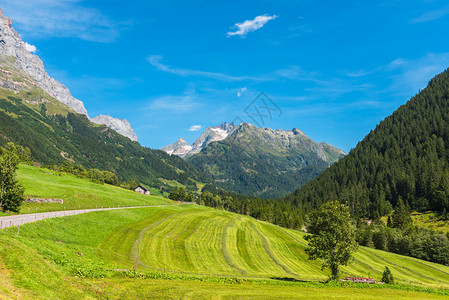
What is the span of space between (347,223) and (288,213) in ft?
464

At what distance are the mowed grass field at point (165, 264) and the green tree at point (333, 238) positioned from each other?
17.8 ft

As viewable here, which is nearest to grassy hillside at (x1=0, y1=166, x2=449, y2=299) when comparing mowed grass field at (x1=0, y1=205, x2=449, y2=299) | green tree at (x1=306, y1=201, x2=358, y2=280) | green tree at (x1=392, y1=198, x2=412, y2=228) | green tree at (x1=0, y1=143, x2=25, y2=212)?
mowed grass field at (x1=0, y1=205, x2=449, y2=299)

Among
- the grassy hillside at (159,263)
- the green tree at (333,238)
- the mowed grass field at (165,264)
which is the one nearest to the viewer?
the mowed grass field at (165,264)

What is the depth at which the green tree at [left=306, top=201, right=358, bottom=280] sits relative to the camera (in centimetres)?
4438

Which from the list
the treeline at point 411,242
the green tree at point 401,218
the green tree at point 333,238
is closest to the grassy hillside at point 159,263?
the green tree at point 333,238

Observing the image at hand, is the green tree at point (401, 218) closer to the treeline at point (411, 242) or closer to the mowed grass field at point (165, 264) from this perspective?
the treeline at point (411, 242)

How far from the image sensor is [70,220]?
186 feet

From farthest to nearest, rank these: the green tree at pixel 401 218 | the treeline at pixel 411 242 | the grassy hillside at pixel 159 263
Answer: the green tree at pixel 401 218
the treeline at pixel 411 242
the grassy hillside at pixel 159 263

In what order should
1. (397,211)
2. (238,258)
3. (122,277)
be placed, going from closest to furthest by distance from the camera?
1. (122,277)
2. (238,258)
3. (397,211)

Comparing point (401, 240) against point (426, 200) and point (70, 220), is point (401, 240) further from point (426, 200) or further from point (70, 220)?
point (70, 220)

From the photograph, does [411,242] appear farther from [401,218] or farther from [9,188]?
[9,188]

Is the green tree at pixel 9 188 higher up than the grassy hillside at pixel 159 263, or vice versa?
the green tree at pixel 9 188

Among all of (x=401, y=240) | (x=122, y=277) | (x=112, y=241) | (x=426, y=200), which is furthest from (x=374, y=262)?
(x=426, y=200)

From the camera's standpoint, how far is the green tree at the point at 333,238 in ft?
146
